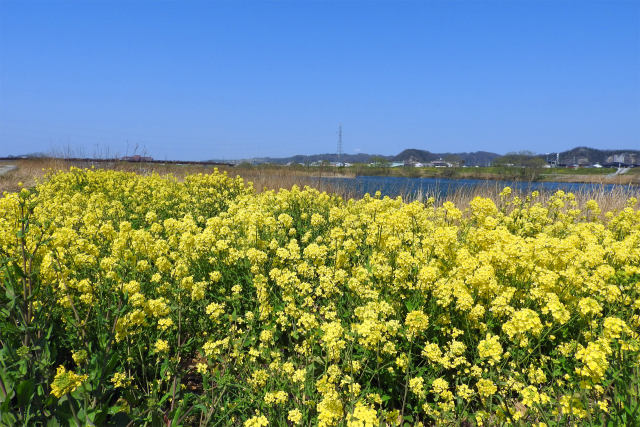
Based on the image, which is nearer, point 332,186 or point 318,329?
point 318,329

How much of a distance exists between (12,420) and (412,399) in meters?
2.79

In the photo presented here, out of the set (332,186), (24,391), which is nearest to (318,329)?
(24,391)

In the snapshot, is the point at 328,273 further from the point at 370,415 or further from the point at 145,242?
the point at 145,242

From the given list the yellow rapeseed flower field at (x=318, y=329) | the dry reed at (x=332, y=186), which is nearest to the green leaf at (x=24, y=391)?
the yellow rapeseed flower field at (x=318, y=329)

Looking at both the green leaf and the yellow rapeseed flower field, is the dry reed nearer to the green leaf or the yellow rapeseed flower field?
the yellow rapeseed flower field

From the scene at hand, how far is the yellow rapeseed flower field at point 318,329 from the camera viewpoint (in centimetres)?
232

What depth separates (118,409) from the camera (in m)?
2.40

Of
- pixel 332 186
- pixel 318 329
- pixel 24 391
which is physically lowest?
pixel 318 329

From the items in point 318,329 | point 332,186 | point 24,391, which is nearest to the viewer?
point 24,391

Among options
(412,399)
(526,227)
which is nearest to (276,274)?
(412,399)

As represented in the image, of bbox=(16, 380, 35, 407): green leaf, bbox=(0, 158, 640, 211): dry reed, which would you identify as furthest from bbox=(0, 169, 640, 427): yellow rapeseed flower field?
bbox=(0, 158, 640, 211): dry reed

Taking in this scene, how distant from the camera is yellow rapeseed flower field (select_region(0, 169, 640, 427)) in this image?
232 centimetres

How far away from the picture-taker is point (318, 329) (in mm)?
3387

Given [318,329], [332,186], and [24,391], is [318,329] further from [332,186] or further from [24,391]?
[332,186]
